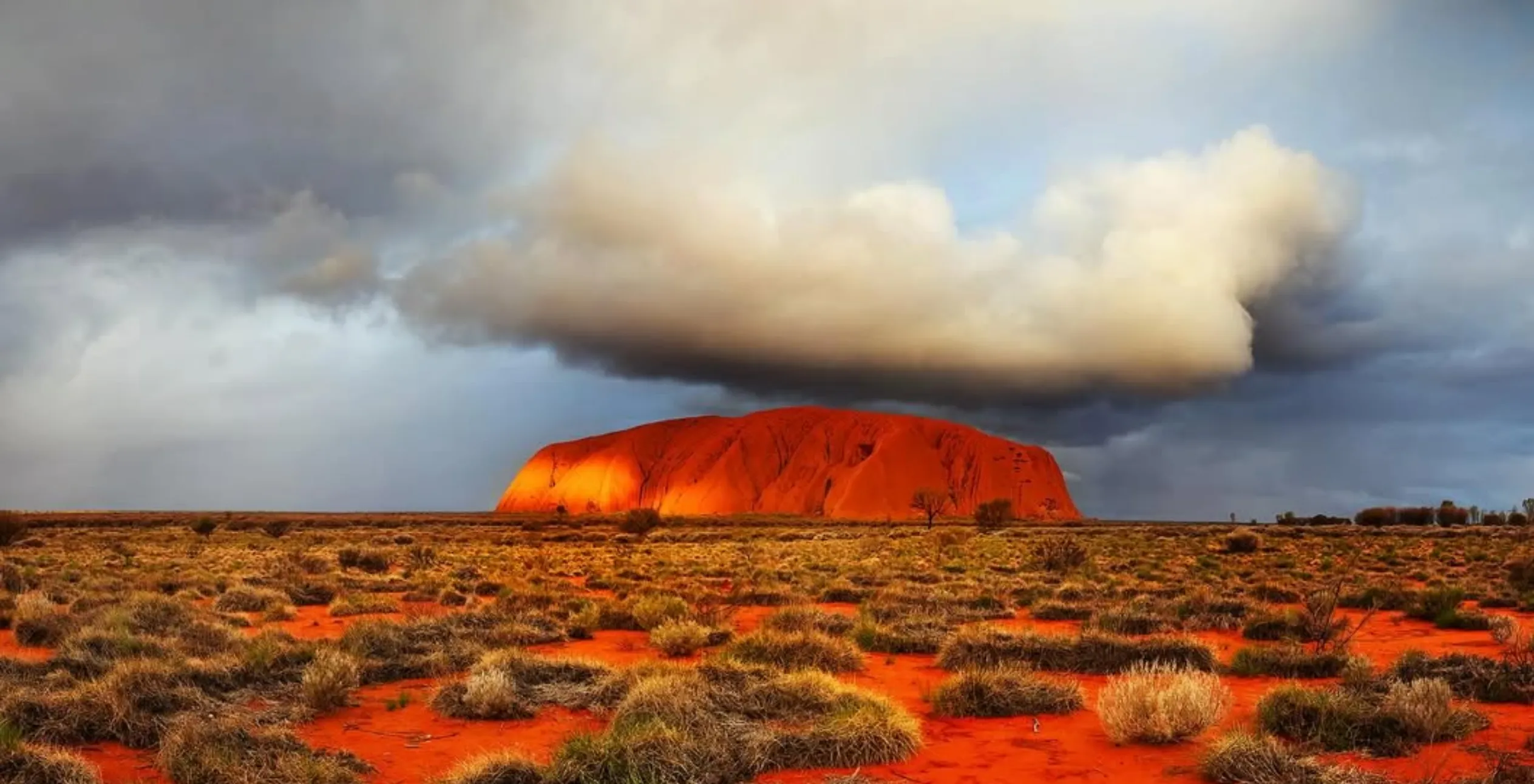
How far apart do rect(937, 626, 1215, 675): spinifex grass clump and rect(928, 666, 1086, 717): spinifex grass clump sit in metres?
1.55

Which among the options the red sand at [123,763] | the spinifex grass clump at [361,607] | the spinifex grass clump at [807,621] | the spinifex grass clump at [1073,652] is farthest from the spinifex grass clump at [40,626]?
the spinifex grass clump at [1073,652]

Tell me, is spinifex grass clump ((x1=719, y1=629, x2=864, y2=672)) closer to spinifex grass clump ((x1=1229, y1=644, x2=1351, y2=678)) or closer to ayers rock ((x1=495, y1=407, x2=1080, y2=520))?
spinifex grass clump ((x1=1229, y1=644, x2=1351, y2=678))

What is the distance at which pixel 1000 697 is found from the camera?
9.18m

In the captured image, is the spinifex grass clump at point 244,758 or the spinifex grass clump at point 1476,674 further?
the spinifex grass clump at point 1476,674

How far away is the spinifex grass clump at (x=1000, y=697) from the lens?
9.11 m

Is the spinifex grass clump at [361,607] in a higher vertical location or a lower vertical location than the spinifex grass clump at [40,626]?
lower

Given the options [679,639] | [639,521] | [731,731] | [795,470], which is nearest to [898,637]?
[679,639]

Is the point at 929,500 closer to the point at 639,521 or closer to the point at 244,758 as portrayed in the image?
the point at 639,521

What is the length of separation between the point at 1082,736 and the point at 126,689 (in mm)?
9322

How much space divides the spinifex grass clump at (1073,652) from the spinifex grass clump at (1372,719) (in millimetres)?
3011

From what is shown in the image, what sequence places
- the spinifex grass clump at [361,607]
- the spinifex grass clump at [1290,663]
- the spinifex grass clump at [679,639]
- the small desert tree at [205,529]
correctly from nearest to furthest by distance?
the spinifex grass clump at [1290,663] < the spinifex grass clump at [679,639] < the spinifex grass clump at [361,607] < the small desert tree at [205,529]

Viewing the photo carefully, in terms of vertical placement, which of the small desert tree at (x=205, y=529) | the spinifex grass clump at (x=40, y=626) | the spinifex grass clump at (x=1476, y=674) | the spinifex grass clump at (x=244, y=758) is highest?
the spinifex grass clump at (x=1476, y=674)

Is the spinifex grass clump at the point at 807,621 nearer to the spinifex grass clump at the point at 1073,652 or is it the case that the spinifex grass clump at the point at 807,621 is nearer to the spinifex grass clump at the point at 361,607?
the spinifex grass clump at the point at 1073,652

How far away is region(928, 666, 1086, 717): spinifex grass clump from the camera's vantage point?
9.11m
